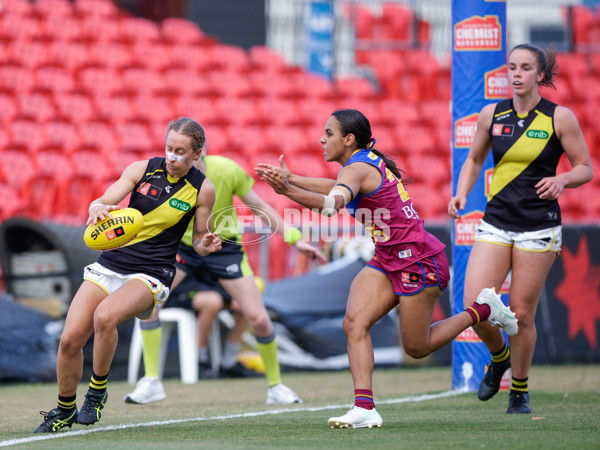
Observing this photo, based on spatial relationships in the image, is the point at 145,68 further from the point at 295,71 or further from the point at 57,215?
the point at 57,215

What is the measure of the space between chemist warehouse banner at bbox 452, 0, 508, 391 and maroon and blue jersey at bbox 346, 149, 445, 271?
2.36 metres

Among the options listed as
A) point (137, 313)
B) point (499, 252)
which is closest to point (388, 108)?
point (499, 252)

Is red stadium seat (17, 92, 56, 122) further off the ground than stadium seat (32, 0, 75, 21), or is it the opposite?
stadium seat (32, 0, 75, 21)

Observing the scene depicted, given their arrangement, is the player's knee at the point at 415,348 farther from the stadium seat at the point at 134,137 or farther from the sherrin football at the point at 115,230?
the stadium seat at the point at 134,137

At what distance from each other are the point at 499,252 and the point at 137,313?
2349 mm

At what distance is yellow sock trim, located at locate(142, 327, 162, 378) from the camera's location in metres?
7.33

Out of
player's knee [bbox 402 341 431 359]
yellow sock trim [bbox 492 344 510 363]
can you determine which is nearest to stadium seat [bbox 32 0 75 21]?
yellow sock trim [bbox 492 344 510 363]

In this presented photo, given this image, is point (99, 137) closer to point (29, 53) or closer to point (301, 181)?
point (29, 53)

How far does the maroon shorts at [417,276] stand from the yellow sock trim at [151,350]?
2.81m

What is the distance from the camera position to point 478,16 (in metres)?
7.56

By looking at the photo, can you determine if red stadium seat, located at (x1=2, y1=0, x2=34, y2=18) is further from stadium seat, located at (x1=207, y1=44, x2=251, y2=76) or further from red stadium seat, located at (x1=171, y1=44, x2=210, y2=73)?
stadium seat, located at (x1=207, y1=44, x2=251, y2=76)

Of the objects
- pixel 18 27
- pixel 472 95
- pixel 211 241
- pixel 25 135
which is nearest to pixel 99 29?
pixel 18 27

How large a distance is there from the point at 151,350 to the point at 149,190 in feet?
8.10

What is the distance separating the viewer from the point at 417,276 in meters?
5.21
